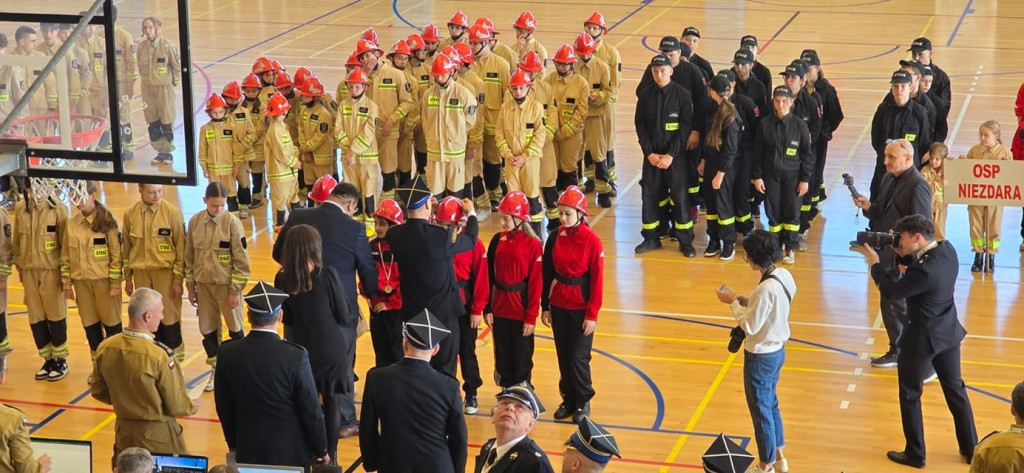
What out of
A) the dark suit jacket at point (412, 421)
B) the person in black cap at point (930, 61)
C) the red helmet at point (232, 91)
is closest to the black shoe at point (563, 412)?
the dark suit jacket at point (412, 421)

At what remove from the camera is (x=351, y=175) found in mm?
15633

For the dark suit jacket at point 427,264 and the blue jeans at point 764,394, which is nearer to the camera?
the blue jeans at point 764,394

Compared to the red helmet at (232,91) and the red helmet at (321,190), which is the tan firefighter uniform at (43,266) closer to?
the red helmet at (321,190)

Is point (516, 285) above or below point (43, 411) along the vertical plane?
above

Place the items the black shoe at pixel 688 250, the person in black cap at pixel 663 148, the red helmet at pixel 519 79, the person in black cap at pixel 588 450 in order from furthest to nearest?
the black shoe at pixel 688 250, the red helmet at pixel 519 79, the person in black cap at pixel 663 148, the person in black cap at pixel 588 450

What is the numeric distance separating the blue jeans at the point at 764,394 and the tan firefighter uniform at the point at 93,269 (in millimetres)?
5332

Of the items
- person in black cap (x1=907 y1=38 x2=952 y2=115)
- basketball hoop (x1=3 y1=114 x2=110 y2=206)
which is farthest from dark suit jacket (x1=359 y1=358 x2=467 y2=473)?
person in black cap (x1=907 y1=38 x2=952 y2=115)

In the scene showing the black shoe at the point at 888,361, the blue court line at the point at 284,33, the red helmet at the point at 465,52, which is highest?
the blue court line at the point at 284,33

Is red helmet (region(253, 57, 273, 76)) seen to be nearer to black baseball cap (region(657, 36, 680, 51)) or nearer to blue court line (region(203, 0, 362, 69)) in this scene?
black baseball cap (region(657, 36, 680, 51))

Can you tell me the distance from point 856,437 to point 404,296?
3.57 metres

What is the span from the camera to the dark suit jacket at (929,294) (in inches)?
358

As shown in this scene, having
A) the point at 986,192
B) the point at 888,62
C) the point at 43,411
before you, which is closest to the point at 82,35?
the point at 43,411

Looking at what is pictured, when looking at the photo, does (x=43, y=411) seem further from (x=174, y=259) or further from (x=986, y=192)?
(x=986, y=192)

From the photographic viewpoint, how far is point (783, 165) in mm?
13898
